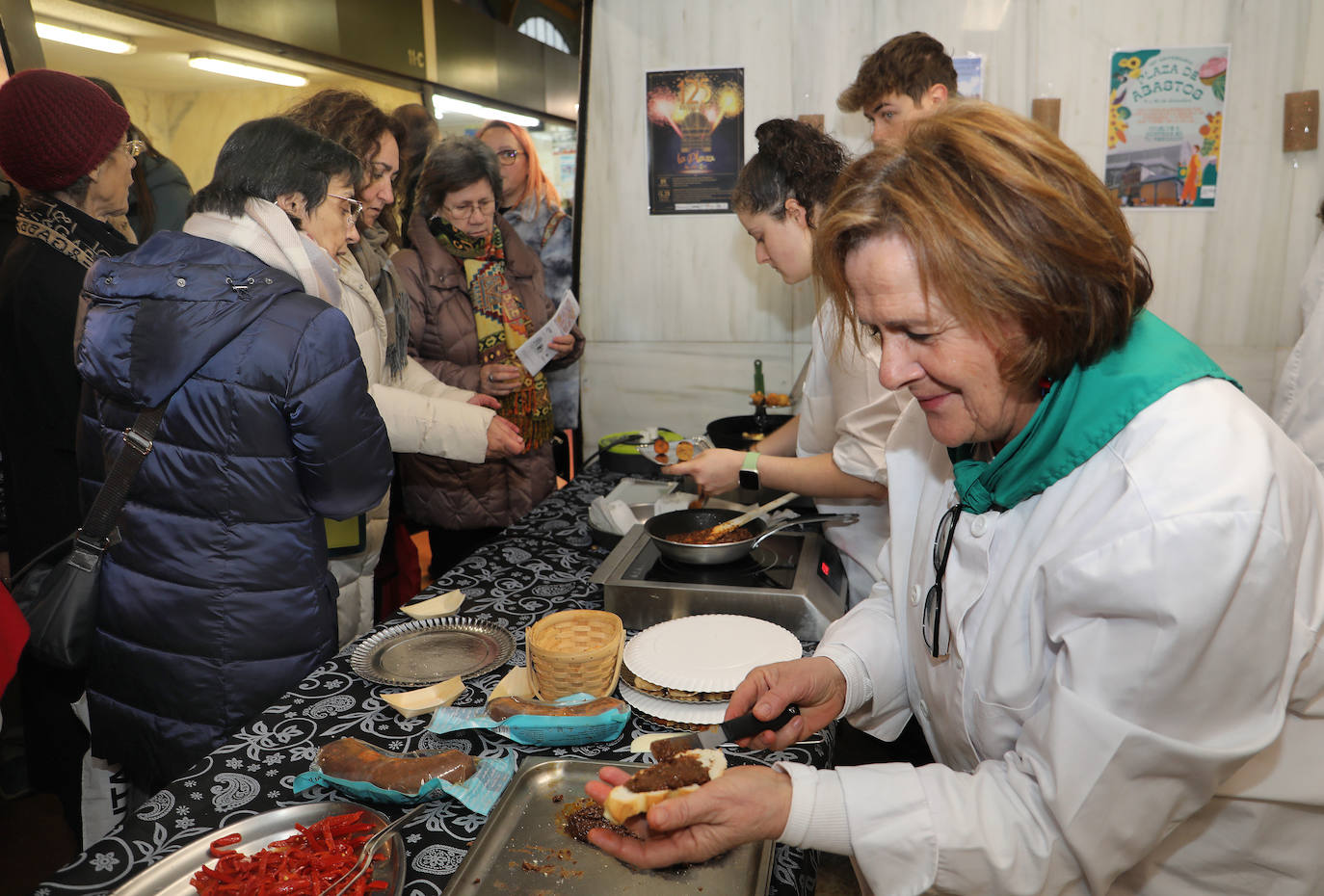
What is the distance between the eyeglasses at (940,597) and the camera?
1185mm

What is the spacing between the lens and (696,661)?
149 cm

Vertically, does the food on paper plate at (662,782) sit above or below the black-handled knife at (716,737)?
above

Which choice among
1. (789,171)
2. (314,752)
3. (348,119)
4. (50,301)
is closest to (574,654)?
(314,752)

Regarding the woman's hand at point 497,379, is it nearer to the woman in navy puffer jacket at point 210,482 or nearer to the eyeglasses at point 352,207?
the eyeglasses at point 352,207

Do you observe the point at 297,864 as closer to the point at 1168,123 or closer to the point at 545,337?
the point at 545,337

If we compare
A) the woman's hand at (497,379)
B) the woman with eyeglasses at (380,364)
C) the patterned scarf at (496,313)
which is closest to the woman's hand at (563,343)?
the patterned scarf at (496,313)

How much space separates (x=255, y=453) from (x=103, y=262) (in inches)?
18.9

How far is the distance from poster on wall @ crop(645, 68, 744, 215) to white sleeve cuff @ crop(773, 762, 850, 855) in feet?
9.49

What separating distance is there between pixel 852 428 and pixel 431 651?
1.04 meters

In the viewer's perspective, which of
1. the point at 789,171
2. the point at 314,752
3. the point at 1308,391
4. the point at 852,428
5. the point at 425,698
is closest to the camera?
the point at 314,752

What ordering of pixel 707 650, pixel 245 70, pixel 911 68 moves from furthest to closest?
pixel 245 70, pixel 911 68, pixel 707 650

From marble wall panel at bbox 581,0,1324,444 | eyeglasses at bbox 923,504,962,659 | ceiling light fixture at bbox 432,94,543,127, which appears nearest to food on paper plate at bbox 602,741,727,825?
eyeglasses at bbox 923,504,962,659

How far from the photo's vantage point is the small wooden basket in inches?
54.0

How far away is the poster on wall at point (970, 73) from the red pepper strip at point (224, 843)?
3.23 metres
